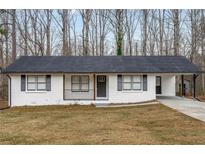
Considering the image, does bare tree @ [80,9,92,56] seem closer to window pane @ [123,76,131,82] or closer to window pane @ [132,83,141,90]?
window pane @ [123,76,131,82]

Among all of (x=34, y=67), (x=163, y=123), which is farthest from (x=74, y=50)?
(x=163, y=123)

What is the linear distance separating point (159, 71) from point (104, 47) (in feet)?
62.4

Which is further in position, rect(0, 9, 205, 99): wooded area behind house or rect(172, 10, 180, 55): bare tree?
rect(0, 9, 205, 99): wooded area behind house

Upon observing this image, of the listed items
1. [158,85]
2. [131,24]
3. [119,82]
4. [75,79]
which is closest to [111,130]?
[119,82]

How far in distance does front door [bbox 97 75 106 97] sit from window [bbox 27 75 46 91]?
413 centimetres

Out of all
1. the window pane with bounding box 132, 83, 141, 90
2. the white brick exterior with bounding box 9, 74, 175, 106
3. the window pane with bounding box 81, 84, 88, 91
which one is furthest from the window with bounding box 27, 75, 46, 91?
the window pane with bounding box 132, 83, 141, 90

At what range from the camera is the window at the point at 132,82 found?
24.0m

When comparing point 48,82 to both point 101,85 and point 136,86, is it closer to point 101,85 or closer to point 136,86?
point 101,85

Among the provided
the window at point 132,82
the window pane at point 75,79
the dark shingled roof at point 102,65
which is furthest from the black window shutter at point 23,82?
the window at point 132,82

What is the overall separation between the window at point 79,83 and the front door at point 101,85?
862mm

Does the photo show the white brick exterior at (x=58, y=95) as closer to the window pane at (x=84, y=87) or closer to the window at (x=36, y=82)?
the window at (x=36, y=82)

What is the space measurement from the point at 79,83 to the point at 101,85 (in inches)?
65.9

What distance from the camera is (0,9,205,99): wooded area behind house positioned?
39438 millimetres

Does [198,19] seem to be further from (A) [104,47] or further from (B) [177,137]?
(B) [177,137]
